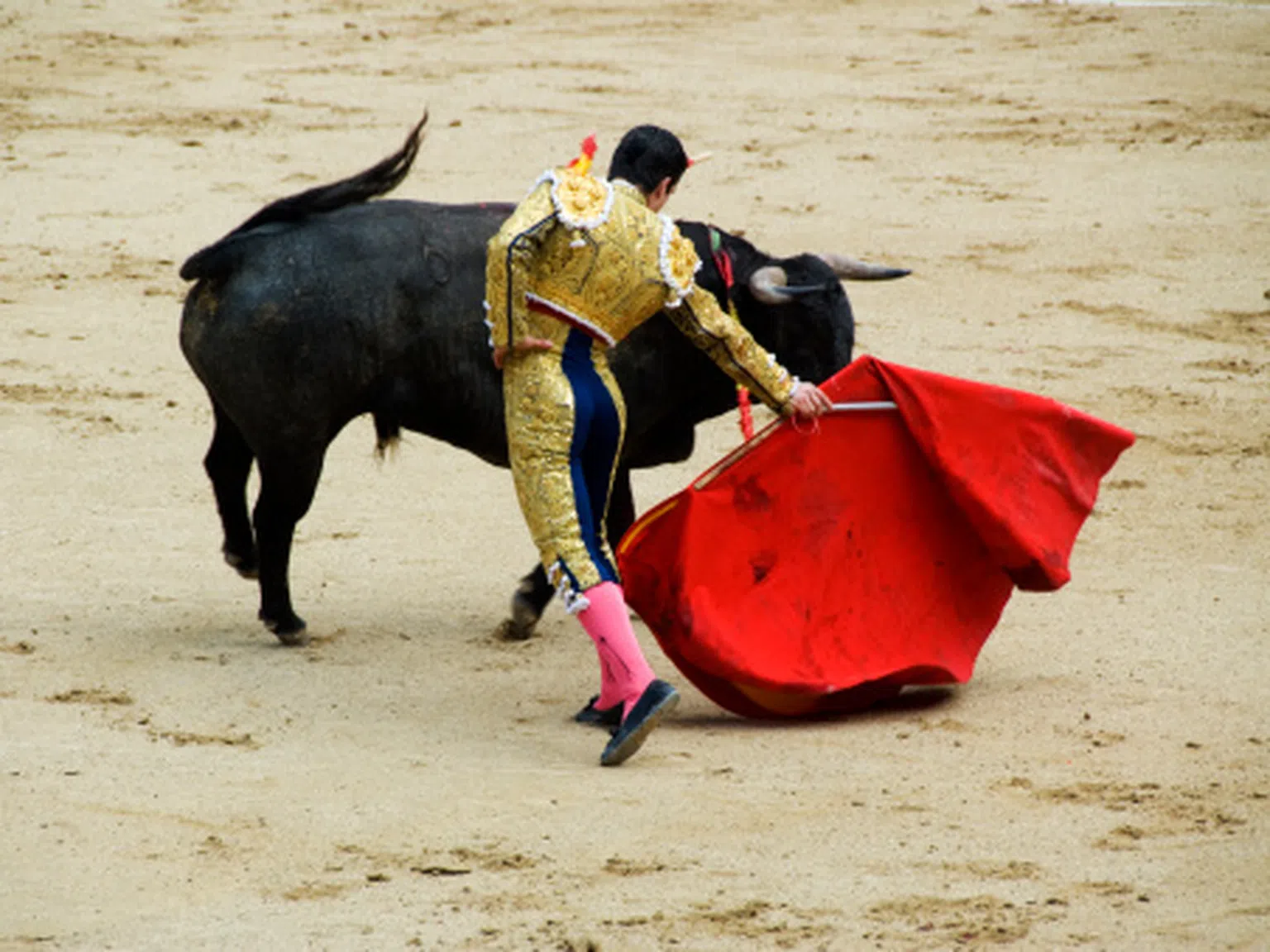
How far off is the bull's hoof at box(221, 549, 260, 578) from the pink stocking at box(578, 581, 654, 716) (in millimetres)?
1537

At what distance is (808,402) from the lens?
5285 millimetres

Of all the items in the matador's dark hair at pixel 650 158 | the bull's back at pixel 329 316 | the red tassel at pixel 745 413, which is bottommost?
the red tassel at pixel 745 413

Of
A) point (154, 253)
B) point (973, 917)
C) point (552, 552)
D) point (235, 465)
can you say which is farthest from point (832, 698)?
Answer: point (154, 253)

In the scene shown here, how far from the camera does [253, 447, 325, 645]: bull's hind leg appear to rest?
588 centimetres

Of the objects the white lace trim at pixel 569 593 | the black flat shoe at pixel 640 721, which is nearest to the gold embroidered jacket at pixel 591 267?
the white lace trim at pixel 569 593

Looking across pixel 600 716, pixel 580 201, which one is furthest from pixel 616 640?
pixel 580 201

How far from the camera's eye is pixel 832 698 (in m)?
5.41

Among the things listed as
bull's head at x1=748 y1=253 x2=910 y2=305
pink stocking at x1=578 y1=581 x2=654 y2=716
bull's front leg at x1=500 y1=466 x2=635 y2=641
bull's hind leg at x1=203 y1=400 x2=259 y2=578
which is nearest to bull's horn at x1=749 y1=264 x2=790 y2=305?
bull's head at x1=748 y1=253 x2=910 y2=305

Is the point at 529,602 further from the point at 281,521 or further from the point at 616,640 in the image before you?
the point at 616,640

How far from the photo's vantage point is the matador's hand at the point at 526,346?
4.99 metres

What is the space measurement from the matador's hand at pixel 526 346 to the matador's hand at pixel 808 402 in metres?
0.63

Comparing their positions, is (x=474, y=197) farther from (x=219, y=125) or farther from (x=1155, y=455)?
(x=1155, y=455)

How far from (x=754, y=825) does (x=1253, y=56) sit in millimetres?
9172

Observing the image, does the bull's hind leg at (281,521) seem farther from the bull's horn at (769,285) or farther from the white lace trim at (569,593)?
the bull's horn at (769,285)
